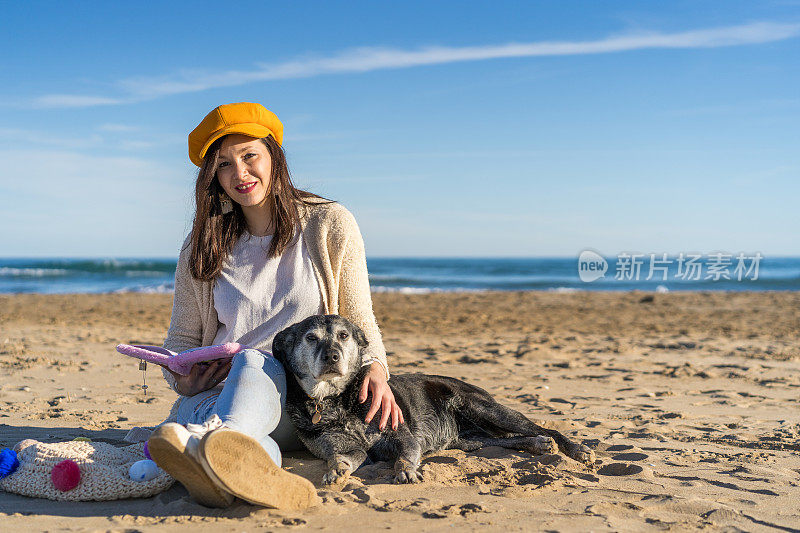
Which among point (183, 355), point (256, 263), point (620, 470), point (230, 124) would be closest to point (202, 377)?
point (183, 355)

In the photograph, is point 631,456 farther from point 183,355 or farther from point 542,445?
point 183,355

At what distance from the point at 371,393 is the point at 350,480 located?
0.48 meters

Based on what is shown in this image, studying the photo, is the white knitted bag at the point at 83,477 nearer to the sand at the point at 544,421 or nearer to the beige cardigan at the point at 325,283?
the sand at the point at 544,421

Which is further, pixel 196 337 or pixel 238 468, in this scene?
pixel 196 337

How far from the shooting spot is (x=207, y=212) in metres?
3.67

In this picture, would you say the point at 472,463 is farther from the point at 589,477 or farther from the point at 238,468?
the point at 238,468

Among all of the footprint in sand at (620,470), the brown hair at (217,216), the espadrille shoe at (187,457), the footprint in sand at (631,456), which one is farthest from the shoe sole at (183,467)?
the footprint in sand at (631,456)

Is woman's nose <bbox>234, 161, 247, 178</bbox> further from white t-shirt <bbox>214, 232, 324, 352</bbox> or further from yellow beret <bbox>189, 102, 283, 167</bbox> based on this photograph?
white t-shirt <bbox>214, 232, 324, 352</bbox>

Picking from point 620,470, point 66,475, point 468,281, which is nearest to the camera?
point 66,475

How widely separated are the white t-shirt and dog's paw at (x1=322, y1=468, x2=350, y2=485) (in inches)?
30.7

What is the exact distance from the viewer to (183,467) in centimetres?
251

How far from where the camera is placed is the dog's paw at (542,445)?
3.64m

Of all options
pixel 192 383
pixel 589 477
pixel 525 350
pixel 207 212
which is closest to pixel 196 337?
pixel 192 383

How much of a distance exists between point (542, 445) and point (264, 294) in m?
1.74
